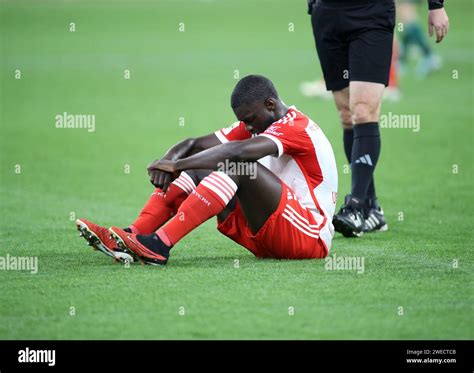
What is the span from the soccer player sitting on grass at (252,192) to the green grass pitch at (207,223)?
18 cm

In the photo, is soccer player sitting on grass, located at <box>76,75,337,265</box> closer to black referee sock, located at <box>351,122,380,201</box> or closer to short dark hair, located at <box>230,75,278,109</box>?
short dark hair, located at <box>230,75,278,109</box>

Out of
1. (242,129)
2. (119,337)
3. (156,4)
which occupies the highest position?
(156,4)

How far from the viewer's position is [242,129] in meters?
6.92

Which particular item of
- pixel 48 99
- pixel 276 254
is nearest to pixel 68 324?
pixel 276 254

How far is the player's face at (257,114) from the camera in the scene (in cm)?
637

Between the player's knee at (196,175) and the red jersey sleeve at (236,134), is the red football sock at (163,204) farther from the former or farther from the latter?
the red jersey sleeve at (236,134)

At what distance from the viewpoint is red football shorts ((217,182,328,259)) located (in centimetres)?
626

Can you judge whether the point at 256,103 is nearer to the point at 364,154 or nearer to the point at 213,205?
the point at 213,205

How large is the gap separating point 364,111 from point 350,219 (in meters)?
0.90

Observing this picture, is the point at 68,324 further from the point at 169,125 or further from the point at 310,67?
the point at 310,67

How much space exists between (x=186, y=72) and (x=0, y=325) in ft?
54.0

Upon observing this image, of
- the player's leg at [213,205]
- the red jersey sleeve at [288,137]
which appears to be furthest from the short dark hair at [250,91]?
the player's leg at [213,205]

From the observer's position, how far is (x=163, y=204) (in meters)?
6.69

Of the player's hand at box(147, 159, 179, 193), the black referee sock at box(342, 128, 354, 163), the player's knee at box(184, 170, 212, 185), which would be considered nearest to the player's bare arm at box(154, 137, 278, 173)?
the player's hand at box(147, 159, 179, 193)
